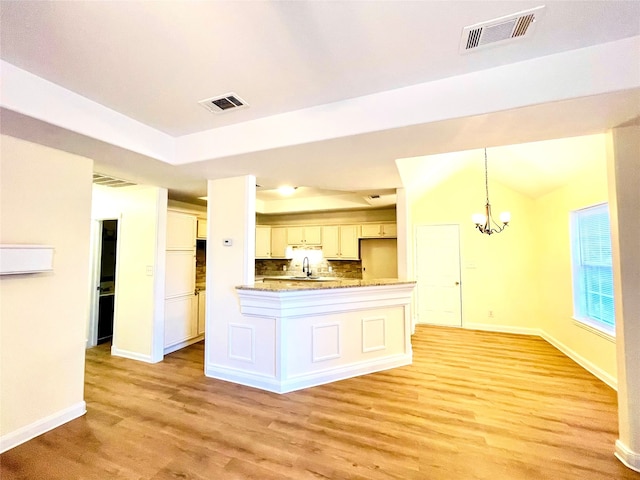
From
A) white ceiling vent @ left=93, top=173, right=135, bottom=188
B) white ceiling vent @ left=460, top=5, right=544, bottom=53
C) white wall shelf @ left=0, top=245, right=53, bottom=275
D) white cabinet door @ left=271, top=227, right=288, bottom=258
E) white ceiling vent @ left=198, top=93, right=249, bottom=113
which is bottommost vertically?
white wall shelf @ left=0, top=245, right=53, bottom=275

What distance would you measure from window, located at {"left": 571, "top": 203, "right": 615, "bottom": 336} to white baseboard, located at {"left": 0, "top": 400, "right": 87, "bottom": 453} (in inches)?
218

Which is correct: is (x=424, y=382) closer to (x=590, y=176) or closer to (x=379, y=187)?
(x=379, y=187)

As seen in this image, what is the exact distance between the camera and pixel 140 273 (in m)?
3.96

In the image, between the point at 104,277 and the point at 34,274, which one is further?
the point at 104,277

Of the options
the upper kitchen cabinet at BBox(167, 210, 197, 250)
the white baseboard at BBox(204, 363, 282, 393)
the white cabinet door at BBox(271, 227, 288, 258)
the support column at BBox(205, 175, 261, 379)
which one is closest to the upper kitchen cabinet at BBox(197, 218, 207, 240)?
the upper kitchen cabinet at BBox(167, 210, 197, 250)

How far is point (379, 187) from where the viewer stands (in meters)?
4.09

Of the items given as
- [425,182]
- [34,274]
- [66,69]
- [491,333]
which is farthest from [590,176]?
[34,274]

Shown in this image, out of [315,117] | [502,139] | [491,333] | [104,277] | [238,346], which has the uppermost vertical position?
[315,117]

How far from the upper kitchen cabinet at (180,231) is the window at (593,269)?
5.61 metres

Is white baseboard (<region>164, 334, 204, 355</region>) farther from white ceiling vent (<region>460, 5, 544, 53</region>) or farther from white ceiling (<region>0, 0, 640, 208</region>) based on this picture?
white ceiling vent (<region>460, 5, 544, 53</region>)

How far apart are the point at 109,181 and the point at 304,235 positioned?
3574 mm

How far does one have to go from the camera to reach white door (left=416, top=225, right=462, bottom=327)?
5648 millimetres

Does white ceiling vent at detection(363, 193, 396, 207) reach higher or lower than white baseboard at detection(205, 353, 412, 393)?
higher

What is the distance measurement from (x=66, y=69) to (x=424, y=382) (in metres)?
4.16
